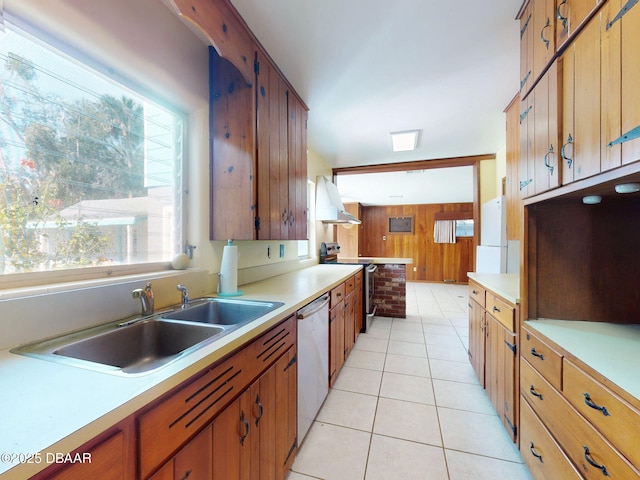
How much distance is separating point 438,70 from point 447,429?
2485 millimetres

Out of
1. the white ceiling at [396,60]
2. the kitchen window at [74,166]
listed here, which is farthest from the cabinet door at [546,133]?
the kitchen window at [74,166]

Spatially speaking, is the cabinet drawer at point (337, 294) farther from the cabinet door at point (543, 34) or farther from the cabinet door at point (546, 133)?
the cabinet door at point (543, 34)

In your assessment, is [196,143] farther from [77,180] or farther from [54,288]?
[54,288]

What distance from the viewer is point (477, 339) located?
2178 millimetres

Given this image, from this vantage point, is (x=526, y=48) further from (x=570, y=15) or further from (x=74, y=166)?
(x=74, y=166)

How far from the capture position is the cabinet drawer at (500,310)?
1.49 meters

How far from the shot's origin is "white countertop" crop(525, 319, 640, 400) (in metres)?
0.80

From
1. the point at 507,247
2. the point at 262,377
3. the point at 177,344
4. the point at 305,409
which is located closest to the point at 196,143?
the point at 177,344

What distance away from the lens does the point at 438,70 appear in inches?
75.9

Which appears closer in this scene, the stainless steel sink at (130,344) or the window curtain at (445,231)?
the stainless steel sink at (130,344)

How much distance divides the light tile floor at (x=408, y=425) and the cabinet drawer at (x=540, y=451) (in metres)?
0.20

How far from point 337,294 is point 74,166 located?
5.95 ft

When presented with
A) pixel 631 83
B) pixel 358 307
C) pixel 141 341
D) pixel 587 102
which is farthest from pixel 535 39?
pixel 358 307

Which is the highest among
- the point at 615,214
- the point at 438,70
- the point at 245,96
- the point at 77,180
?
the point at 438,70
